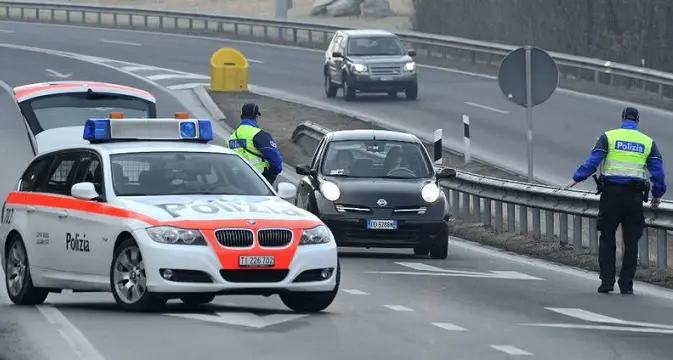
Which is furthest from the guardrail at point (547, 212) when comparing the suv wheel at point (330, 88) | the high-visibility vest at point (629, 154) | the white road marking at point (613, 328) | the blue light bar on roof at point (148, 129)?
the suv wheel at point (330, 88)

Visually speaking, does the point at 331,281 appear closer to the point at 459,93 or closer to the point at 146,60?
the point at 459,93

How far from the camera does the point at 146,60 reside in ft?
180

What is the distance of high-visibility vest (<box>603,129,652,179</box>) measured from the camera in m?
17.3

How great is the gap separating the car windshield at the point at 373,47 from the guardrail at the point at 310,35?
5.46 meters

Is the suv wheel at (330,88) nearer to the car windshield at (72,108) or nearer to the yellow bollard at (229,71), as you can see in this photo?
the yellow bollard at (229,71)

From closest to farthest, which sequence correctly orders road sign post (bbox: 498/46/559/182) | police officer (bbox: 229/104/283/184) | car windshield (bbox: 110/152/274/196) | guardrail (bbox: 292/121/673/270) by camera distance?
car windshield (bbox: 110/152/274/196) < guardrail (bbox: 292/121/673/270) < police officer (bbox: 229/104/283/184) < road sign post (bbox: 498/46/559/182)

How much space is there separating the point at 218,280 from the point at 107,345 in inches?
68.4

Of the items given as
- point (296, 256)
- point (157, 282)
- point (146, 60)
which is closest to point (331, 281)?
point (296, 256)

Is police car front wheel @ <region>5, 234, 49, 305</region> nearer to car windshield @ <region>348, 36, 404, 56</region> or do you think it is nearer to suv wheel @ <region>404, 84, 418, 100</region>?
suv wheel @ <region>404, 84, 418, 100</region>

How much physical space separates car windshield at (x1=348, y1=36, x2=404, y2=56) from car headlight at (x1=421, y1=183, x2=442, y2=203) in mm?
25009

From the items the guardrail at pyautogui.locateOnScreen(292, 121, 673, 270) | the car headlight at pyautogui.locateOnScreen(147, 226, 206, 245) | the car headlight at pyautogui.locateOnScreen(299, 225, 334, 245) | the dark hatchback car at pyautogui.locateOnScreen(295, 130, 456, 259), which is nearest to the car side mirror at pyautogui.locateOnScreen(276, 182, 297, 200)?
the car headlight at pyautogui.locateOnScreen(299, 225, 334, 245)

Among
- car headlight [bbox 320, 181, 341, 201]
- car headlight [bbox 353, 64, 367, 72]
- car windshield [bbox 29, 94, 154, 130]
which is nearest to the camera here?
car headlight [bbox 320, 181, 341, 201]

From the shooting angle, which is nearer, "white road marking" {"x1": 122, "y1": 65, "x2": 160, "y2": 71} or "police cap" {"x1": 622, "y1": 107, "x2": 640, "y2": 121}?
"police cap" {"x1": 622, "y1": 107, "x2": 640, "y2": 121}

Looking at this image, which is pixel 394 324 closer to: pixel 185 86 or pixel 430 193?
pixel 430 193
